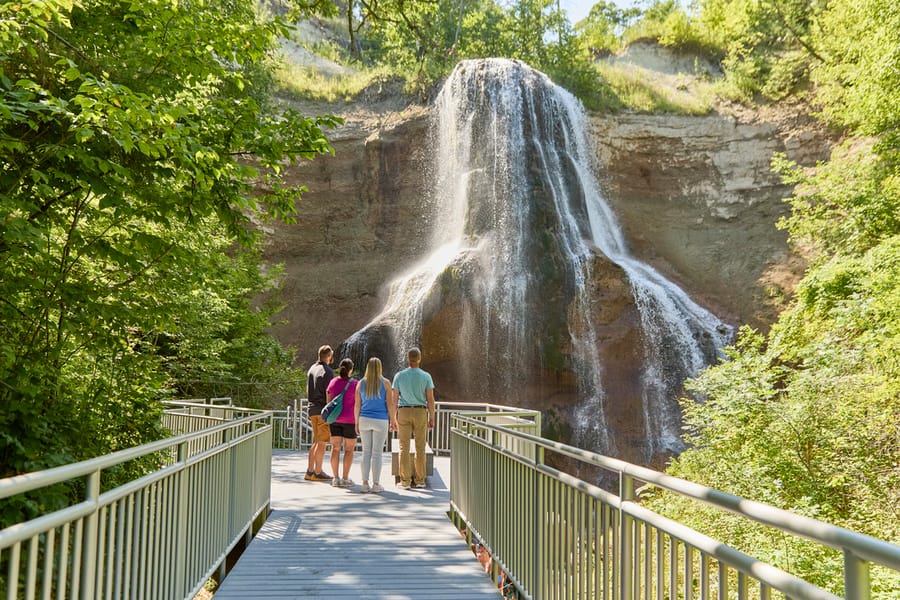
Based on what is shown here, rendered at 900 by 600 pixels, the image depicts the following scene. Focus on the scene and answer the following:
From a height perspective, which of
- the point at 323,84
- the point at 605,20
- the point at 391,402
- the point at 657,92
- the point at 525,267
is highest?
the point at 605,20

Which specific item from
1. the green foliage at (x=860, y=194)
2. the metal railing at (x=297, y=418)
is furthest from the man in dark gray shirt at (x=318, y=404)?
the green foliage at (x=860, y=194)

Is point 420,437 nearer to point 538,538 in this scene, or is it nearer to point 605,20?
point 538,538

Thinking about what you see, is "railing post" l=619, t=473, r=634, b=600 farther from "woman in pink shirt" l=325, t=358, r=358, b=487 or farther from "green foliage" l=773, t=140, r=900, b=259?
"green foliage" l=773, t=140, r=900, b=259

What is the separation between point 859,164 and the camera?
19.1 m

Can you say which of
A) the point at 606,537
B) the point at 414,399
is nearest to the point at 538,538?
the point at 606,537

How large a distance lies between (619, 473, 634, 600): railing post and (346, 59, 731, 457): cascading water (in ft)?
68.5

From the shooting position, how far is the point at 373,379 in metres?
9.78

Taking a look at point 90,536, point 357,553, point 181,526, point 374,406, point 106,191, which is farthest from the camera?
point 374,406

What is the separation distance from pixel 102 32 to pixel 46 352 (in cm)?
331

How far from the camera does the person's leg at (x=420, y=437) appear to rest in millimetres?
10258

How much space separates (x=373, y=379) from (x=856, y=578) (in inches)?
327

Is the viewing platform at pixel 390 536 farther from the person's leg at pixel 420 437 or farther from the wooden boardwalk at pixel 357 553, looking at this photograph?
the person's leg at pixel 420 437

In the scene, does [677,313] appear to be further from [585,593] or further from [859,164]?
[585,593]

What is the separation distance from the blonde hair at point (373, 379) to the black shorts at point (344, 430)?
93 centimetres
